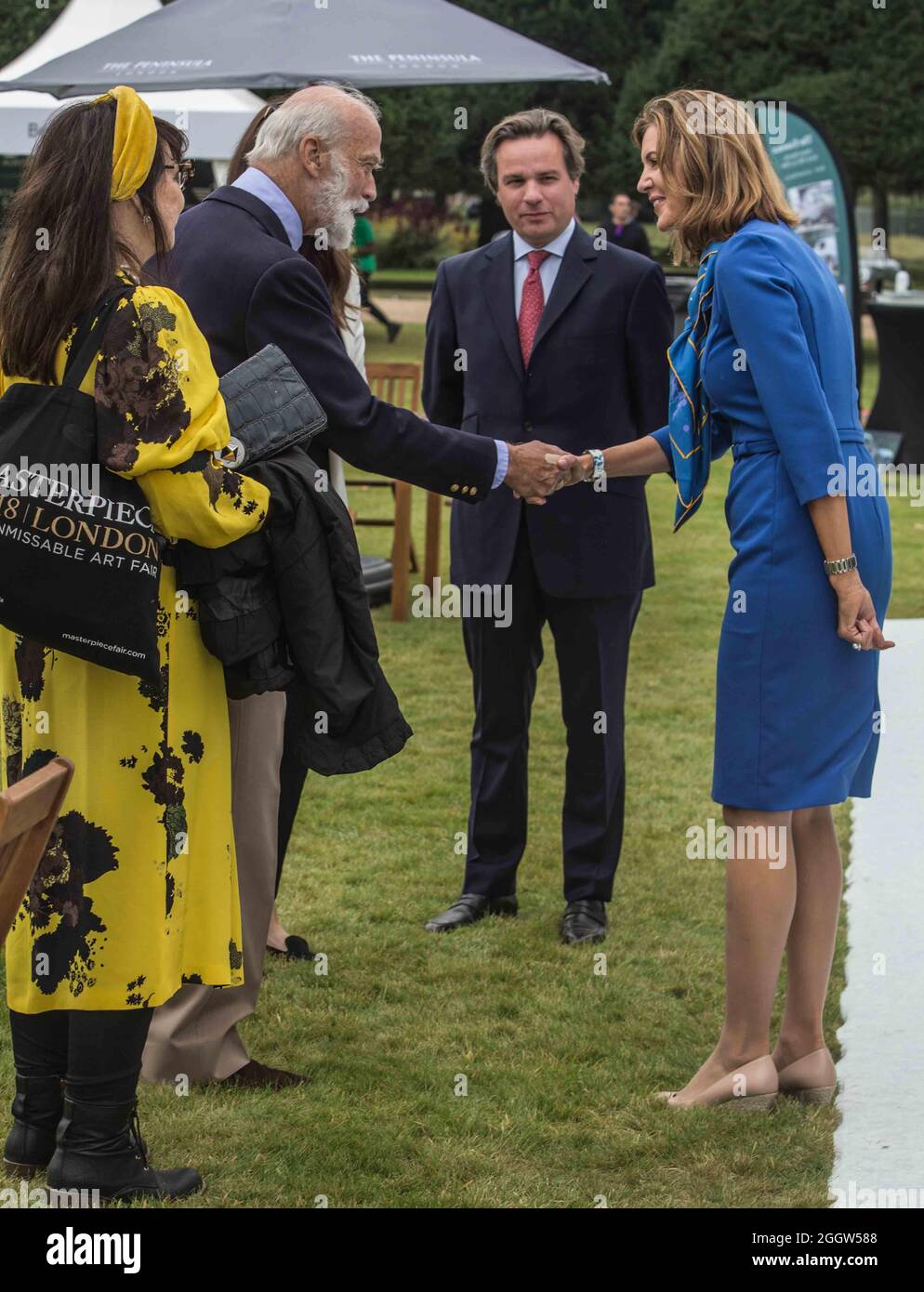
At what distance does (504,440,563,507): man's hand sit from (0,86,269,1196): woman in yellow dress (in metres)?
Result: 1.46

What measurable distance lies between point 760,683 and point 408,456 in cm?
107

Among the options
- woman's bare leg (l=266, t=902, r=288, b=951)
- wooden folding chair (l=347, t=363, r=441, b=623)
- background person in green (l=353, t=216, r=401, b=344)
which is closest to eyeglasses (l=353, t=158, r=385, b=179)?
woman's bare leg (l=266, t=902, r=288, b=951)

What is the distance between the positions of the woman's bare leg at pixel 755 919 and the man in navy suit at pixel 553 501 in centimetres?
116

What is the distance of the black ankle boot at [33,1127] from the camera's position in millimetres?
3338

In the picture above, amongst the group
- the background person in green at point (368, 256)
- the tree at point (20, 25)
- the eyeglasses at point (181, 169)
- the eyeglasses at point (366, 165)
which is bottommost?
the background person in green at point (368, 256)

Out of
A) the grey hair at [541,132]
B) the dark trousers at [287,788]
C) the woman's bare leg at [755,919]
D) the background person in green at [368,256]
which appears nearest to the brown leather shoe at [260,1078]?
the dark trousers at [287,788]

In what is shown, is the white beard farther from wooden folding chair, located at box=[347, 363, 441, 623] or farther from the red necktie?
wooden folding chair, located at box=[347, 363, 441, 623]

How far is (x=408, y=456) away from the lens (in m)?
4.05

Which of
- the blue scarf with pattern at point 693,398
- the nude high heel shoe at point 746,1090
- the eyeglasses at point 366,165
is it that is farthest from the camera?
the eyeglasses at point 366,165

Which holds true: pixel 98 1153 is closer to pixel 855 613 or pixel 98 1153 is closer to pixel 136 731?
pixel 136 731

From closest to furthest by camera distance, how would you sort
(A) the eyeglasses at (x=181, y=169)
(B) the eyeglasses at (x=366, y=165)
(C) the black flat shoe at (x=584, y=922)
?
(A) the eyeglasses at (x=181, y=169)
(B) the eyeglasses at (x=366, y=165)
(C) the black flat shoe at (x=584, y=922)

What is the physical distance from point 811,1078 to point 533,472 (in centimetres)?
173

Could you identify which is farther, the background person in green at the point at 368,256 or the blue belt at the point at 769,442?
the background person in green at the point at 368,256

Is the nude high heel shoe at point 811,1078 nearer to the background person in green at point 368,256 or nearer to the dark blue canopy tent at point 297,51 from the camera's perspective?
the dark blue canopy tent at point 297,51
